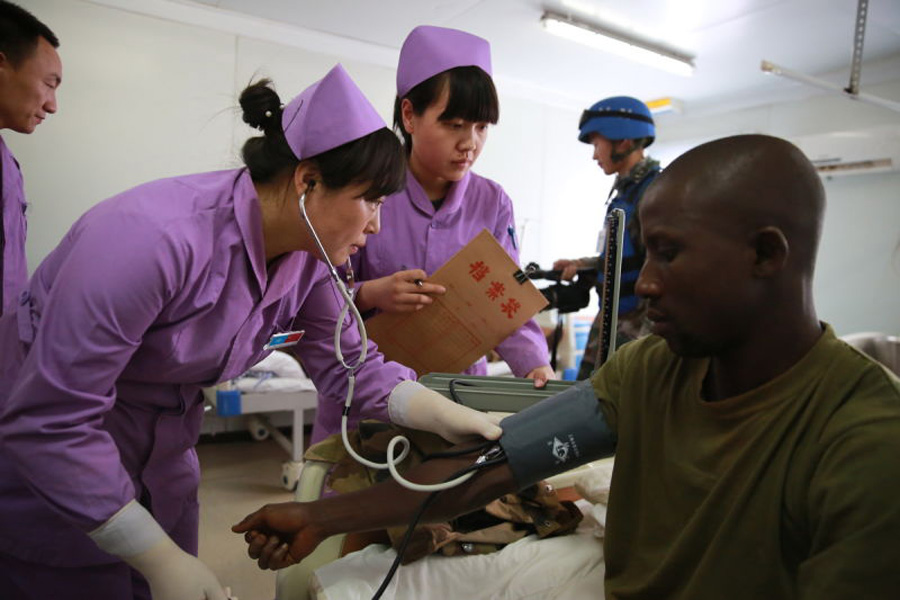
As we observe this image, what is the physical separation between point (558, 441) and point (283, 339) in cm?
57

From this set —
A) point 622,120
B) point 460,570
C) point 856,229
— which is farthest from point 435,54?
point 856,229

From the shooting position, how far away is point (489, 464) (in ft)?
3.03

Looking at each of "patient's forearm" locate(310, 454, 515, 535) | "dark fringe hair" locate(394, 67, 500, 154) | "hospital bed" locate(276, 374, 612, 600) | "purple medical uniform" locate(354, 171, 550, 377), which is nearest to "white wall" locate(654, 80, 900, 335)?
"purple medical uniform" locate(354, 171, 550, 377)

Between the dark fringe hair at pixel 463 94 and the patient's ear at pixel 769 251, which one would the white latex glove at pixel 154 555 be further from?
the dark fringe hair at pixel 463 94

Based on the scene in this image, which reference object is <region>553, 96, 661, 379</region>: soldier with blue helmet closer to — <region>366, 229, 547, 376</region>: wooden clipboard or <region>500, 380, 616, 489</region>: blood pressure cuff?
<region>366, 229, 547, 376</region>: wooden clipboard

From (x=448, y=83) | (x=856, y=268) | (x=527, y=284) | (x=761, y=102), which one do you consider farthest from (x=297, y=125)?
(x=761, y=102)

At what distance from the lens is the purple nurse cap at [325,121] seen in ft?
3.13

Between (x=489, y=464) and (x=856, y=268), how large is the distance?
490cm

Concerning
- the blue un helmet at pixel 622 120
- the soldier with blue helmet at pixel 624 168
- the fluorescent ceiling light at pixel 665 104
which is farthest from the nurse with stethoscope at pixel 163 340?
the fluorescent ceiling light at pixel 665 104

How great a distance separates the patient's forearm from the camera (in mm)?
915

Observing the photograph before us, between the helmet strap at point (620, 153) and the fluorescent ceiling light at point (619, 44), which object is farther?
the fluorescent ceiling light at point (619, 44)

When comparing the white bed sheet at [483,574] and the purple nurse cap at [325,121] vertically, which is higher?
the purple nurse cap at [325,121]

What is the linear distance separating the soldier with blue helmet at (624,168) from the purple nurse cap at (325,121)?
4.47 feet

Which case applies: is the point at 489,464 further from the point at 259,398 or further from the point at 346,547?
the point at 259,398
